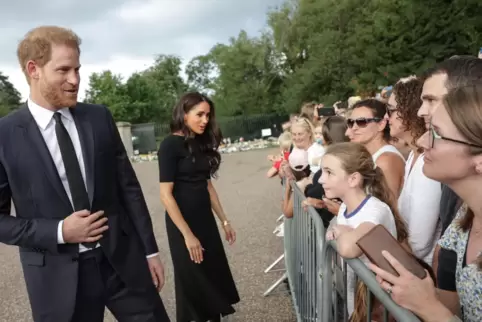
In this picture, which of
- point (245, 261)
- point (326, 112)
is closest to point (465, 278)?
point (245, 261)

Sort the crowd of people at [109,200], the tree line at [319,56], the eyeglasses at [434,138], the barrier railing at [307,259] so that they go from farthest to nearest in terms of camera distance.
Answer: the tree line at [319,56] < the barrier railing at [307,259] < the crowd of people at [109,200] < the eyeglasses at [434,138]

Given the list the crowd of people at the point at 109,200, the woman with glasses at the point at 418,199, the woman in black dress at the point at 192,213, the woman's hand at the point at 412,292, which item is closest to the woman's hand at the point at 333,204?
the crowd of people at the point at 109,200

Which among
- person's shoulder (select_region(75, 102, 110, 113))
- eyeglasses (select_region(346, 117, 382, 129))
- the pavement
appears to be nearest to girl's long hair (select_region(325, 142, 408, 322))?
eyeglasses (select_region(346, 117, 382, 129))

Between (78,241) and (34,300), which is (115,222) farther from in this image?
(34,300)

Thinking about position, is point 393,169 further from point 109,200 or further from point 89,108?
point 89,108

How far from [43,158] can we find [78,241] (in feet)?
1.43

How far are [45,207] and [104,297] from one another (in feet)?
1.86

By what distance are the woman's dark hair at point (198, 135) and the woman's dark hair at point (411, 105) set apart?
1464 millimetres

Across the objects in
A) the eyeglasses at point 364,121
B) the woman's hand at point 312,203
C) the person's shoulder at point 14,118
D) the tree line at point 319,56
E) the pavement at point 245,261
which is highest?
the tree line at point 319,56

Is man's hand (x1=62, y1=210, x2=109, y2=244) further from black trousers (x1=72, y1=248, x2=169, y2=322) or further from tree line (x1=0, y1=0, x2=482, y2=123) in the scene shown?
tree line (x1=0, y1=0, x2=482, y2=123)

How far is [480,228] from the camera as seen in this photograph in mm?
1454

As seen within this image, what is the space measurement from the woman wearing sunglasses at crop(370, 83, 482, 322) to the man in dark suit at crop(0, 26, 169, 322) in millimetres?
1456

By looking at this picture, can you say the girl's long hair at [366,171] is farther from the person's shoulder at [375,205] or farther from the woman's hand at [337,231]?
the woman's hand at [337,231]

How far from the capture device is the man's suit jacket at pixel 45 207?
2.10 m
